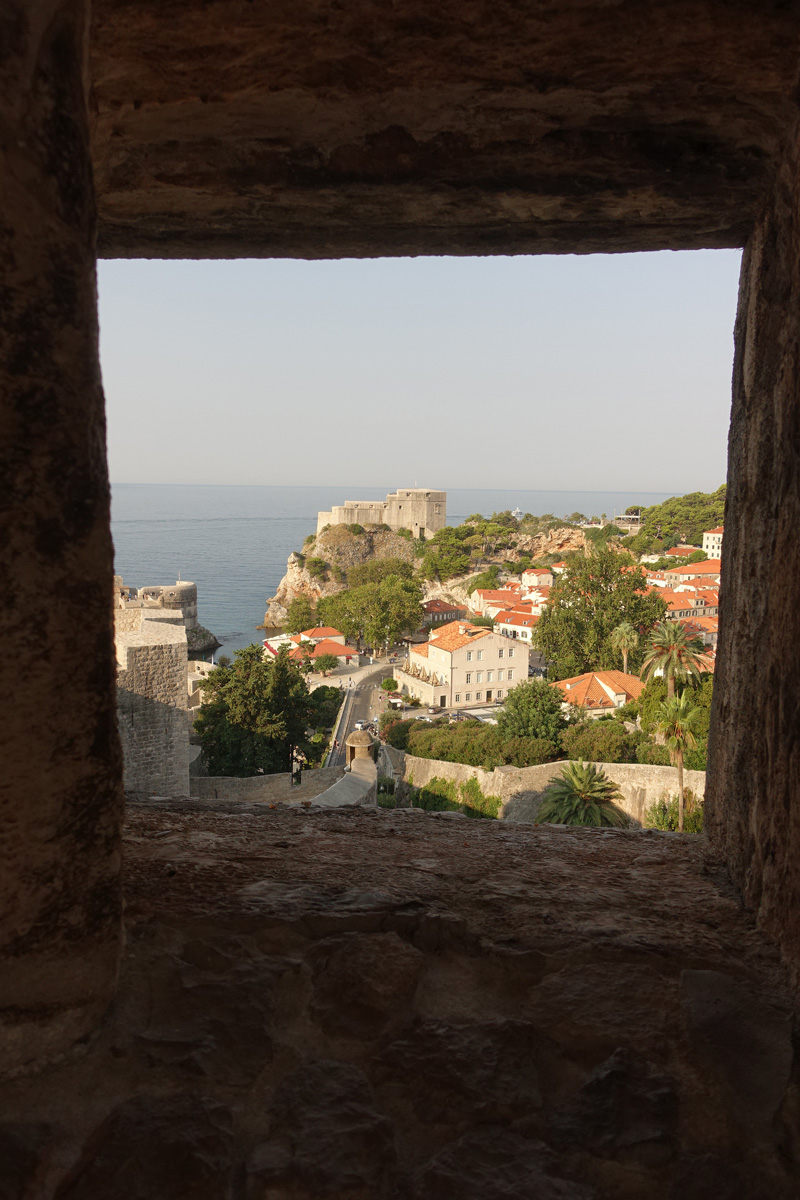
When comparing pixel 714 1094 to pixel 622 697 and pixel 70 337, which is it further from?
pixel 622 697

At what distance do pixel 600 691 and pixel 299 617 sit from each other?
35.6 meters

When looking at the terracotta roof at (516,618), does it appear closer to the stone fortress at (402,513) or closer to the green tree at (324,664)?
the green tree at (324,664)

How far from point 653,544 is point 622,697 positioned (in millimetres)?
42264

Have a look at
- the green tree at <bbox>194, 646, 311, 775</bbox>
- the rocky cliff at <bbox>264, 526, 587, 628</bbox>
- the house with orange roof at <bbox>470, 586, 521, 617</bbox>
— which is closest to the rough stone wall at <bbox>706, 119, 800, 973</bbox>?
the green tree at <bbox>194, 646, 311, 775</bbox>

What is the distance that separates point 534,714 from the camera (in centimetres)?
2677

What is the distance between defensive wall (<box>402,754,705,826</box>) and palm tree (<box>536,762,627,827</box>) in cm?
44

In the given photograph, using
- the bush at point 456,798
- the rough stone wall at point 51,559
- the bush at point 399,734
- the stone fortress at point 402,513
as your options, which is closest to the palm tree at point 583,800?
the bush at point 456,798

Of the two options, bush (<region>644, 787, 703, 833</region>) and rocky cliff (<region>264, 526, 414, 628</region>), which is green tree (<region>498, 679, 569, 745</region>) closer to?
bush (<region>644, 787, 703, 833</region>)

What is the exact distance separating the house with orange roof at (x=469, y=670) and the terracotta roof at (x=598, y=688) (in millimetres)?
6137

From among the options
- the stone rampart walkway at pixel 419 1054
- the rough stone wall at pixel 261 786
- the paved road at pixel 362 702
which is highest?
the stone rampart walkway at pixel 419 1054

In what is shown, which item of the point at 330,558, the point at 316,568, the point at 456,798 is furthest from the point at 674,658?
the point at 330,558

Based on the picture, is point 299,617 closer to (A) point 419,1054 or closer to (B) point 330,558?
(B) point 330,558

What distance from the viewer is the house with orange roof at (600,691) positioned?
31281 millimetres

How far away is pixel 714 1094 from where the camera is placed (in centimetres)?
156
